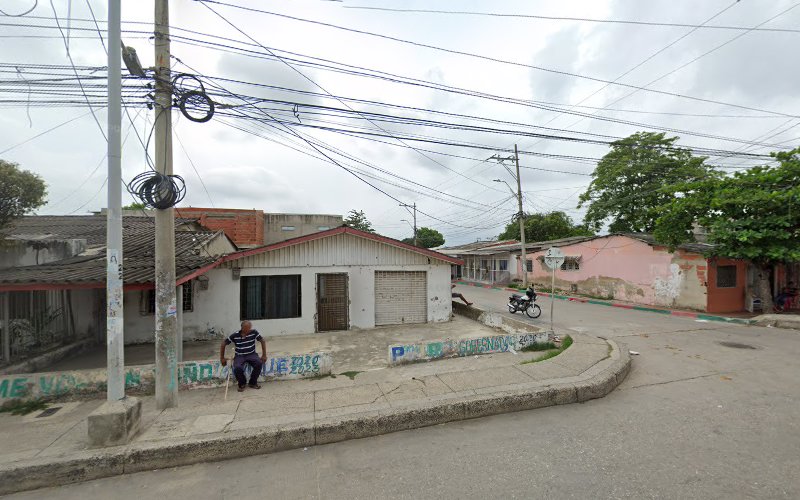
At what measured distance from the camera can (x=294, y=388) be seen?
19.0 feet

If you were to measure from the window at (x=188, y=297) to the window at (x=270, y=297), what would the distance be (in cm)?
138

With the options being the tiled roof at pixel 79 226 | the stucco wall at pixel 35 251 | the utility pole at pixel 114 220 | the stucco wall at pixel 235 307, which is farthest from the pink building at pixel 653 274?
the stucco wall at pixel 35 251

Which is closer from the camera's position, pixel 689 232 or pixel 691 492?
pixel 691 492

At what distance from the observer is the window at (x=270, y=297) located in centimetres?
1007

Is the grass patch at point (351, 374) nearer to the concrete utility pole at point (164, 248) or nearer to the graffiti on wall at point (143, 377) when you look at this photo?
the graffiti on wall at point (143, 377)

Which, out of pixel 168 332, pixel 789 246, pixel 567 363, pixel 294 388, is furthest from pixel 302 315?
pixel 789 246

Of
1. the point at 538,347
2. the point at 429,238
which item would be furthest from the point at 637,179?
the point at 429,238

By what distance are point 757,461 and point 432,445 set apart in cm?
352

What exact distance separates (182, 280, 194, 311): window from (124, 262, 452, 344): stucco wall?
0.42ft

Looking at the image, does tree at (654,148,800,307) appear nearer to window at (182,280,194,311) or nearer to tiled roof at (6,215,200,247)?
window at (182,280,194,311)

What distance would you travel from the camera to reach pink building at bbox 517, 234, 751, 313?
47.3ft

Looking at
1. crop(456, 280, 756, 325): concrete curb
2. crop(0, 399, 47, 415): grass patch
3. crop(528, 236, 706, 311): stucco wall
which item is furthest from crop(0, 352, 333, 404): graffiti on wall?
crop(528, 236, 706, 311): stucco wall

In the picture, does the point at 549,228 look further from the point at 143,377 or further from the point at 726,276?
the point at 143,377

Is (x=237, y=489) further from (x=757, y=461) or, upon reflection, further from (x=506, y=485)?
(x=757, y=461)
